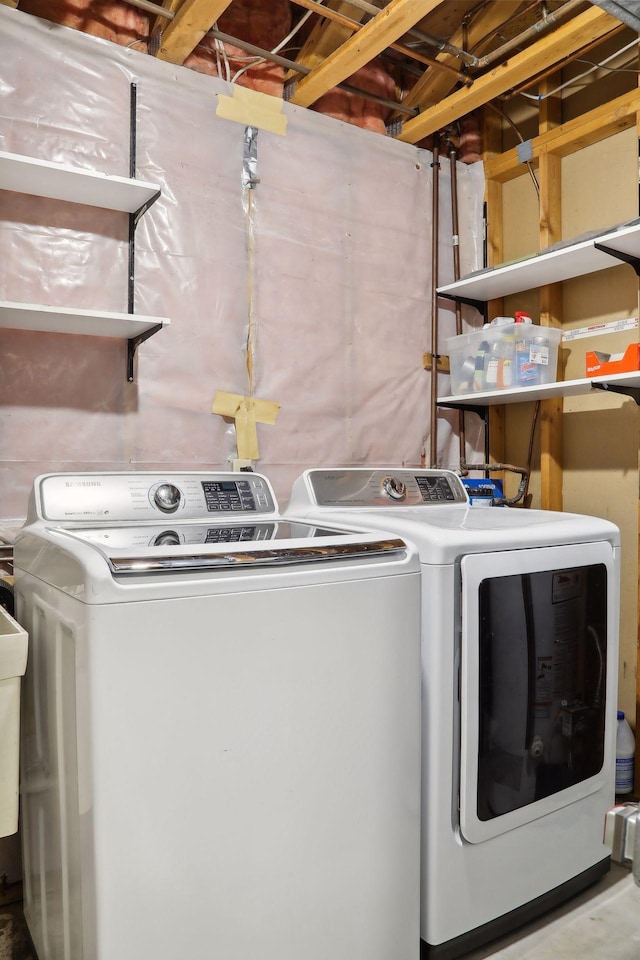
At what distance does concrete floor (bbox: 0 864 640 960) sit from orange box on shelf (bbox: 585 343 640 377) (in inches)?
62.1

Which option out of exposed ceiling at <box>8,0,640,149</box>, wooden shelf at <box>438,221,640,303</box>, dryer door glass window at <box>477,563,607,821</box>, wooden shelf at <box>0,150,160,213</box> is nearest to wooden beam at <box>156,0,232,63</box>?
exposed ceiling at <box>8,0,640,149</box>

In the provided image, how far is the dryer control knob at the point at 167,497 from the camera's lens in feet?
5.92

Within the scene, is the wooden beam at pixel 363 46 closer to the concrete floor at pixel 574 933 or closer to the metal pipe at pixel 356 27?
the metal pipe at pixel 356 27

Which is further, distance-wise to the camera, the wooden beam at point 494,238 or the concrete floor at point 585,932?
the wooden beam at point 494,238

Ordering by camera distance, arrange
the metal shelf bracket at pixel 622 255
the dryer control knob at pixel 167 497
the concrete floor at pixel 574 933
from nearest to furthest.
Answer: the concrete floor at pixel 574 933
the dryer control knob at pixel 167 497
the metal shelf bracket at pixel 622 255

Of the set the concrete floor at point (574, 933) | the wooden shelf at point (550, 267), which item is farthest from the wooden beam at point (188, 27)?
the concrete floor at point (574, 933)

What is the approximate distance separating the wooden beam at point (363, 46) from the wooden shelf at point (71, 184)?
806mm

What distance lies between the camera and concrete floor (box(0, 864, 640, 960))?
5.39 ft

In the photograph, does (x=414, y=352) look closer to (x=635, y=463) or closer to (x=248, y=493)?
(x=635, y=463)

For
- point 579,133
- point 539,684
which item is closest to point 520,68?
point 579,133

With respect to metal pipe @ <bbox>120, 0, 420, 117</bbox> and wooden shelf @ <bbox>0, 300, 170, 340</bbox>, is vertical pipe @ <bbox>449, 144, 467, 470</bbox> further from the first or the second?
wooden shelf @ <bbox>0, 300, 170, 340</bbox>

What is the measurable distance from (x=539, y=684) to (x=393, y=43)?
2.15 m

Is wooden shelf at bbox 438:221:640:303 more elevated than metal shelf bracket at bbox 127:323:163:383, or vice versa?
wooden shelf at bbox 438:221:640:303

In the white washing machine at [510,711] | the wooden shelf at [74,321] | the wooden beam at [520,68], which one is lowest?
the white washing machine at [510,711]
